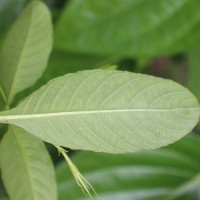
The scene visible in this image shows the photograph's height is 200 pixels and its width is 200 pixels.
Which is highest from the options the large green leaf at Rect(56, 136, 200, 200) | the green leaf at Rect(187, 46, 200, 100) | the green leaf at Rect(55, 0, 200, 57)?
the green leaf at Rect(55, 0, 200, 57)

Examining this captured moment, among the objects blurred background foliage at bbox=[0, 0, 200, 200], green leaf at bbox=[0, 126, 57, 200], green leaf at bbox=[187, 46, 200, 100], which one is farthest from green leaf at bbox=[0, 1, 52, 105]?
green leaf at bbox=[187, 46, 200, 100]

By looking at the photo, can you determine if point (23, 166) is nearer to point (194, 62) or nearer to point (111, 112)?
point (111, 112)

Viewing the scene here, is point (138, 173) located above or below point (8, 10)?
below

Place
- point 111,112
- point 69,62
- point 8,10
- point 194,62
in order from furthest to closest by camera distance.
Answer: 1. point 194,62
2. point 69,62
3. point 8,10
4. point 111,112

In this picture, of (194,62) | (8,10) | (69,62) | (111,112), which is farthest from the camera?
(194,62)

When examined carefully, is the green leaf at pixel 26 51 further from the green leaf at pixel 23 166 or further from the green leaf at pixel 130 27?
the green leaf at pixel 130 27

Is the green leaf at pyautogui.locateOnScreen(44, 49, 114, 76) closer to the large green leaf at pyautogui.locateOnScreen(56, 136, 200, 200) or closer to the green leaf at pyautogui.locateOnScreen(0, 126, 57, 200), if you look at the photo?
the large green leaf at pyautogui.locateOnScreen(56, 136, 200, 200)

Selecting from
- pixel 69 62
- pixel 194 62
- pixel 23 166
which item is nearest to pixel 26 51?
pixel 23 166
